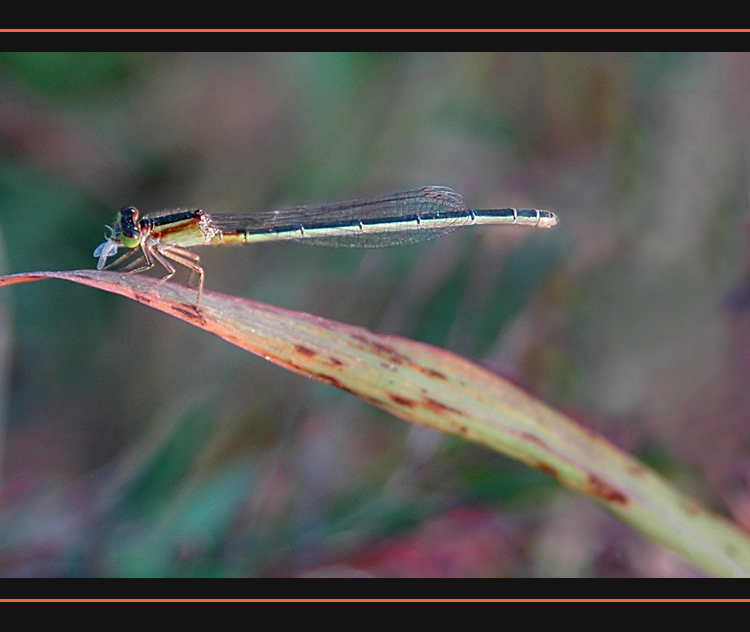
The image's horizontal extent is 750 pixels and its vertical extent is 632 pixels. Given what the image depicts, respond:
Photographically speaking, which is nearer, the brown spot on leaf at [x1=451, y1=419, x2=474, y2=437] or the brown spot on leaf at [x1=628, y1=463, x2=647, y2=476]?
the brown spot on leaf at [x1=451, y1=419, x2=474, y2=437]

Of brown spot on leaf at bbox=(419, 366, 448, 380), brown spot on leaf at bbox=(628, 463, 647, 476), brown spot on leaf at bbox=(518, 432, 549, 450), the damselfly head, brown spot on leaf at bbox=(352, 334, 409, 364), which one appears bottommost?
brown spot on leaf at bbox=(628, 463, 647, 476)

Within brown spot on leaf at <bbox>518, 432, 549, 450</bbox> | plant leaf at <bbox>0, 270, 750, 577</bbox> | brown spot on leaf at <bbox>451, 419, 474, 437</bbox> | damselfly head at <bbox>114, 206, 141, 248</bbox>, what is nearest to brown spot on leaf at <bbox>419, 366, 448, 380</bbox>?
plant leaf at <bbox>0, 270, 750, 577</bbox>

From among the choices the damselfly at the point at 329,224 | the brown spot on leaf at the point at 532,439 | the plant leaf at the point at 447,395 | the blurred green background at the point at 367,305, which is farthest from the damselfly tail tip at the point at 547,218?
the brown spot on leaf at the point at 532,439

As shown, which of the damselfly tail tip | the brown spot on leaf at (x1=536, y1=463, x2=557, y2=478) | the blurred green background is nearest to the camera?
the brown spot on leaf at (x1=536, y1=463, x2=557, y2=478)

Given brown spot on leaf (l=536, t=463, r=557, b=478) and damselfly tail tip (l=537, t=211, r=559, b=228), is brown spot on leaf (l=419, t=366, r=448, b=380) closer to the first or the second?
brown spot on leaf (l=536, t=463, r=557, b=478)

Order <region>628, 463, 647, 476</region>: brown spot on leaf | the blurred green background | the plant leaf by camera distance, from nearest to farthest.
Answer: the plant leaf < <region>628, 463, 647, 476</region>: brown spot on leaf < the blurred green background

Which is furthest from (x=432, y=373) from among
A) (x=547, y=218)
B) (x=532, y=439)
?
(x=547, y=218)

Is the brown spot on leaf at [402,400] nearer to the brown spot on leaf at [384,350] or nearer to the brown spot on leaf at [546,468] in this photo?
the brown spot on leaf at [384,350]
